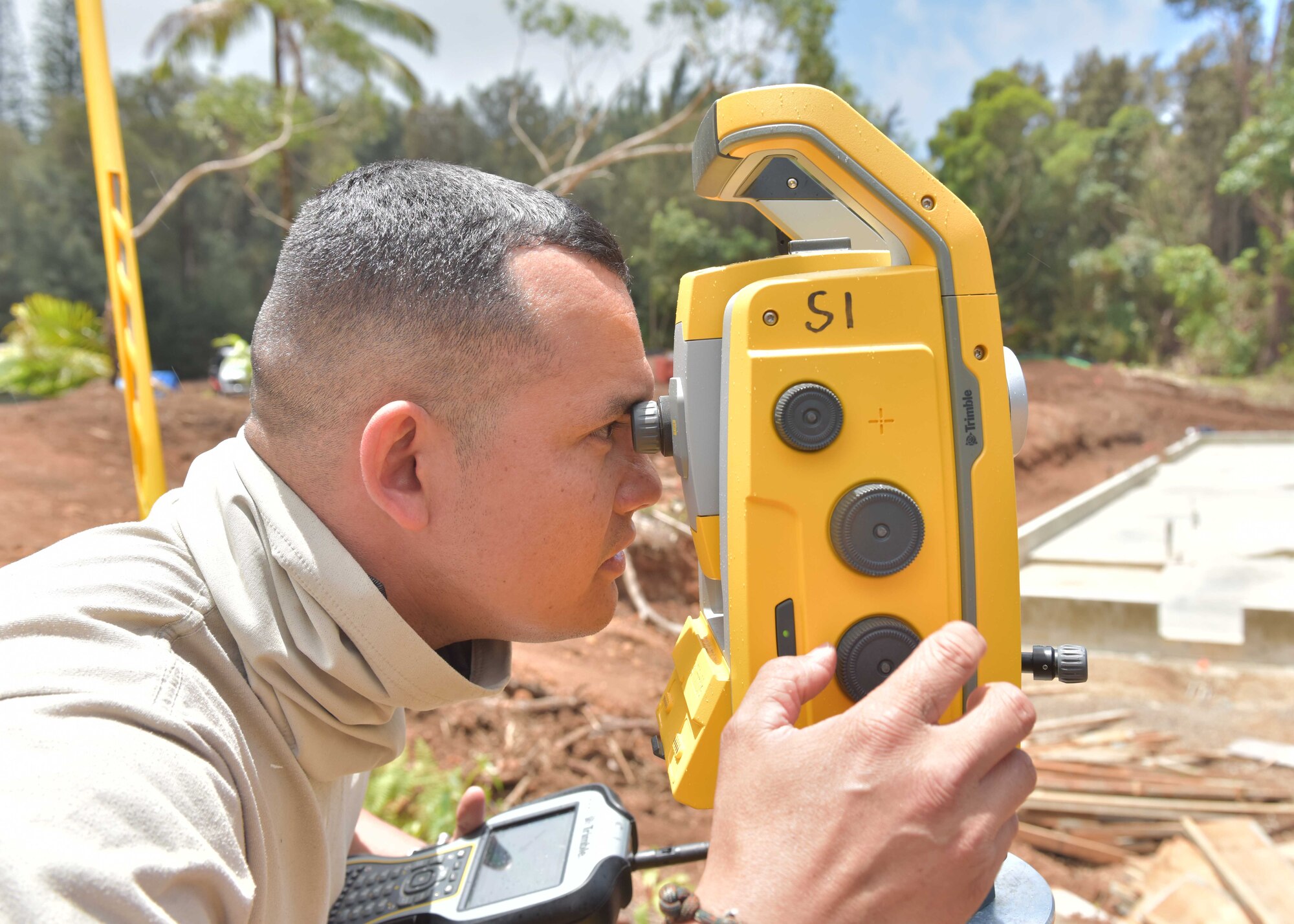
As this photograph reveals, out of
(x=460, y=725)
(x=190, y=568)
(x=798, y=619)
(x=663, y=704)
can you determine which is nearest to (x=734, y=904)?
(x=798, y=619)

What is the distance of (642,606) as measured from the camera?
19.7ft

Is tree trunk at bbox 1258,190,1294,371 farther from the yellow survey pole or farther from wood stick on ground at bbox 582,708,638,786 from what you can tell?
the yellow survey pole

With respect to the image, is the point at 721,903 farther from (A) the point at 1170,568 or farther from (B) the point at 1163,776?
(A) the point at 1170,568

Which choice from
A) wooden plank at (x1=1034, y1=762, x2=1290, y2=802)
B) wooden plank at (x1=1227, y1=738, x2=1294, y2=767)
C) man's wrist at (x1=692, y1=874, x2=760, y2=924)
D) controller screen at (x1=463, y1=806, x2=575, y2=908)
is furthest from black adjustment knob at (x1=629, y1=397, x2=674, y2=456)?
wooden plank at (x1=1227, y1=738, x2=1294, y2=767)

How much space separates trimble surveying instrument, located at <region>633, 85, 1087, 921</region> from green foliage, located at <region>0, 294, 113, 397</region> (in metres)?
16.1

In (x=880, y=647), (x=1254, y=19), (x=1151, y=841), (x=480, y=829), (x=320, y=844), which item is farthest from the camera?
(x=1254, y=19)

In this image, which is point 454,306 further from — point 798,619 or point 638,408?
point 798,619

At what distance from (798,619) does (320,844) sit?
28.5 inches

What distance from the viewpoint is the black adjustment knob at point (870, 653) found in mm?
1157

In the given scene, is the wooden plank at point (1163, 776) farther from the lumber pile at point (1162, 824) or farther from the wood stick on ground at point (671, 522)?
the wood stick on ground at point (671, 522)

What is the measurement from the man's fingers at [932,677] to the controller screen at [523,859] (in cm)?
70

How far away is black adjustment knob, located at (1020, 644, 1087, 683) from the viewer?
1.25m

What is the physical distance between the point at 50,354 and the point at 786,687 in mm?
17135

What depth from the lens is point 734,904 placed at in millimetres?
949
